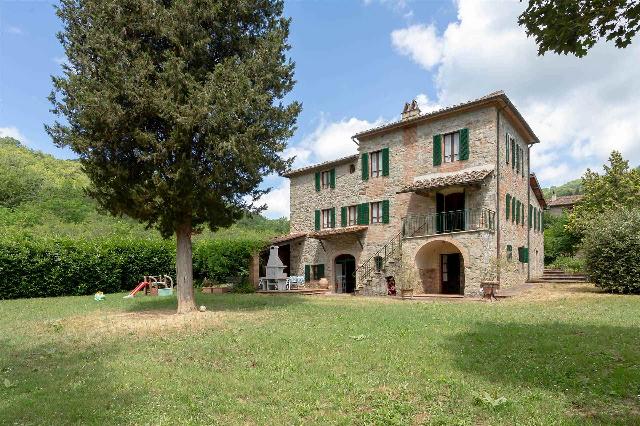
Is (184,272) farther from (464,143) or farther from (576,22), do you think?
Answer: (464,143)

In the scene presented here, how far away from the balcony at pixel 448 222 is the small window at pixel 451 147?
2743 mm

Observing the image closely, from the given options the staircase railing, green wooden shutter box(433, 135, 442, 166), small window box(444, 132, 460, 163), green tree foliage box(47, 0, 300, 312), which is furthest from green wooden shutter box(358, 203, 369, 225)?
green tree foliage box(47, 0, 300, 312)

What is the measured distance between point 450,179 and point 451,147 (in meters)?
2.12

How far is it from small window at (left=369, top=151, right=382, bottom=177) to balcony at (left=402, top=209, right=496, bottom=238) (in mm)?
3411

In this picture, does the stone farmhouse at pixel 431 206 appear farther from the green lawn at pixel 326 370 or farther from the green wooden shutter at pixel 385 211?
the green lawn at pixel 326 370

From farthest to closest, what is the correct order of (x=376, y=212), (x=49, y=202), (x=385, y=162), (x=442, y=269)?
(x=49, y=202), (x=376, y=212), (x=385, y=162), (x=442, y=269)

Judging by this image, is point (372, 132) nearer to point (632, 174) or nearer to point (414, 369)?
point (414, 369)

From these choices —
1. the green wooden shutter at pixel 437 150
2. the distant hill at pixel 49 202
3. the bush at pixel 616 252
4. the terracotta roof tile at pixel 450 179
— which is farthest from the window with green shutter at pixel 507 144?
the distant hill at pixel 49 202

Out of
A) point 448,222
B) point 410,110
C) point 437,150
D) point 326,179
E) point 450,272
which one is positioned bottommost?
point 450,272

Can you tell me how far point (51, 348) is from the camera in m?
8.48

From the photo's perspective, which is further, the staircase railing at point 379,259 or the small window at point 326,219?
the small window at point 326,219

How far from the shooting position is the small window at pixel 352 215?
25975 mm

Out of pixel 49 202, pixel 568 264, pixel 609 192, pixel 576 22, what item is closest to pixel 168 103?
pixel 576 22

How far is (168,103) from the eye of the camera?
11.1 m
